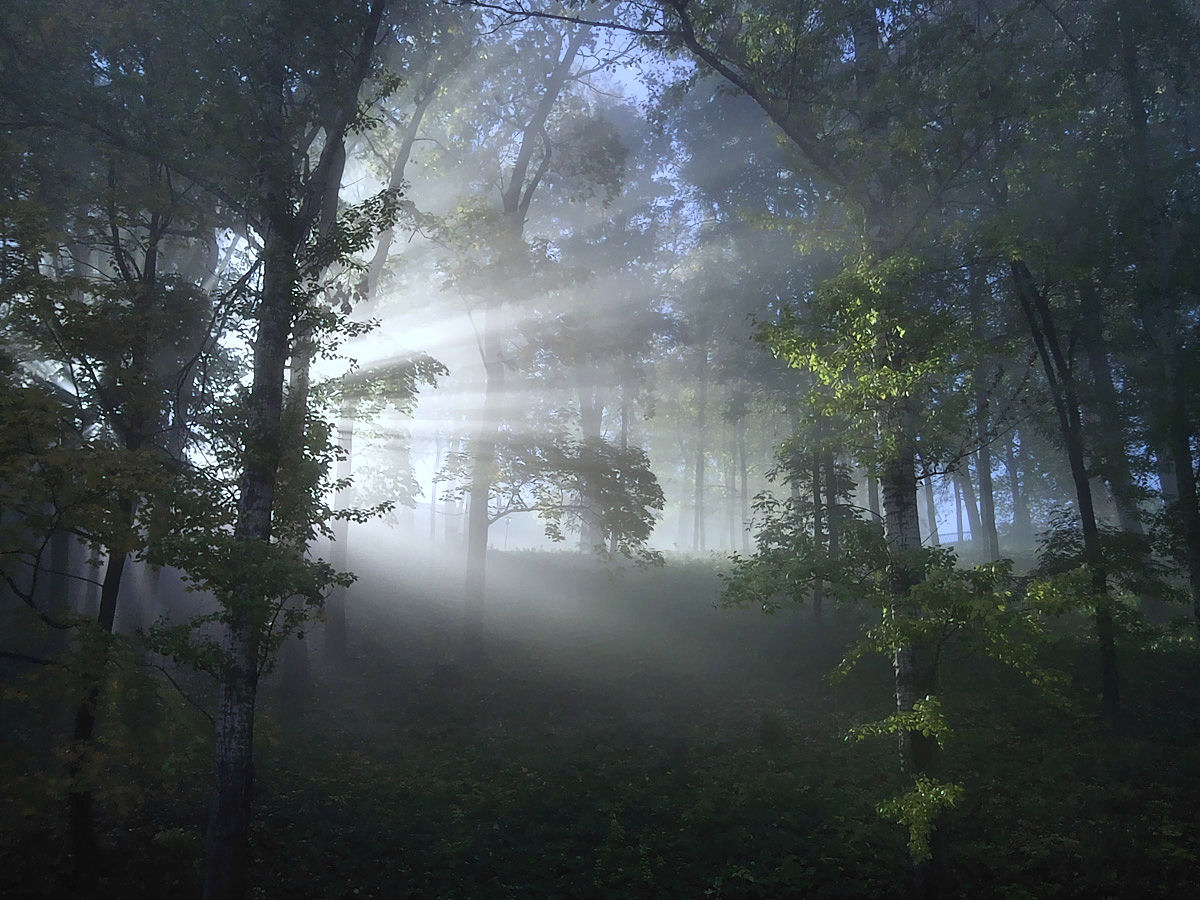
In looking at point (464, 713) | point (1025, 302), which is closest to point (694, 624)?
point (464, 713)

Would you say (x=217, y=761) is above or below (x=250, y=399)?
below

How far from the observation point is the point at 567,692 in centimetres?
1572

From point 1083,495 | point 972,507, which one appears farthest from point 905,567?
point 972,507

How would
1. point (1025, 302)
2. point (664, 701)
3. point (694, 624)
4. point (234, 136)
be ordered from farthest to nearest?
point (694, 624) < point (664, 701) < point (1025, 302) < point (234, 136)

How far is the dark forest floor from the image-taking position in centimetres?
860

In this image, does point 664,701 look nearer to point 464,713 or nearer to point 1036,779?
point 464,713

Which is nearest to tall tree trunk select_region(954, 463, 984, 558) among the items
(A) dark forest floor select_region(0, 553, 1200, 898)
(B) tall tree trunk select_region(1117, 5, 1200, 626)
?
(A) dark forest floor select_region(0, 553, 1200, 898)

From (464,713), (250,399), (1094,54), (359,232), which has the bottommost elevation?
(464,713)

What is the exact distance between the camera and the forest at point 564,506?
825 cm

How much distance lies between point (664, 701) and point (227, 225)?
14.1 metres

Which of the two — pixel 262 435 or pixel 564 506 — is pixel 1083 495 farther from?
pixel 262 435

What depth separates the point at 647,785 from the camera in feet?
37.5

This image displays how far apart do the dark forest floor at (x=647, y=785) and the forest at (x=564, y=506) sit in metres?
0.08

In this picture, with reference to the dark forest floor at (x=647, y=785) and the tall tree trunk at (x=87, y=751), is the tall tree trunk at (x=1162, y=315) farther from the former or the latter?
the tall tree trunk at (x=87, y=751)
